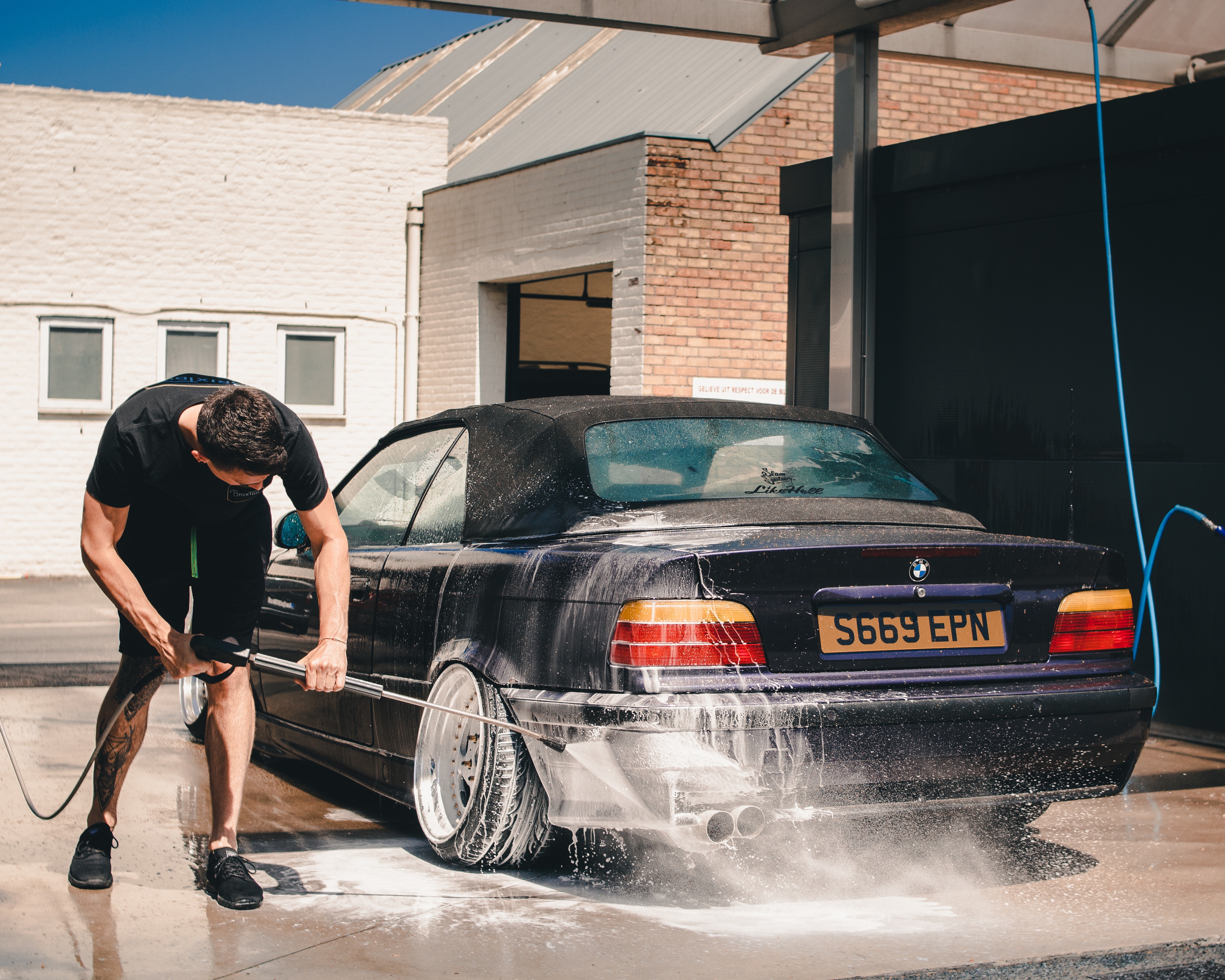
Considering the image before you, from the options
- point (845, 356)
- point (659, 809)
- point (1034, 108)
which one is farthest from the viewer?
point (1034, 108)

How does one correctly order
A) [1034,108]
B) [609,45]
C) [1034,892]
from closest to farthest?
1. [1034,892]
2. [1034,108]
3. [609,45]

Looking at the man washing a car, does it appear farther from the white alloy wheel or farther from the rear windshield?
the rear windshield

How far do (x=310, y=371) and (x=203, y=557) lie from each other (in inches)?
512

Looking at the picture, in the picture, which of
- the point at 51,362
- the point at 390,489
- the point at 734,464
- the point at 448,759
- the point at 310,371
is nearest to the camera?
the point at 448,759

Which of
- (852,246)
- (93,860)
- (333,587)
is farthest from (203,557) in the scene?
(852,246)

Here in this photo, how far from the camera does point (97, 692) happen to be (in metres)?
8.13

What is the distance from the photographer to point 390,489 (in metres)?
5.56

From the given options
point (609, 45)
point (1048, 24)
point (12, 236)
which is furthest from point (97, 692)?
point (609, 45)

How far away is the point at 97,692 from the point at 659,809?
5.28m

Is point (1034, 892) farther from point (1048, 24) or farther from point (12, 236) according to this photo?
point (12, 236)

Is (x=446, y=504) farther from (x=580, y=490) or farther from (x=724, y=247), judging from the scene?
(x=724, y=247)

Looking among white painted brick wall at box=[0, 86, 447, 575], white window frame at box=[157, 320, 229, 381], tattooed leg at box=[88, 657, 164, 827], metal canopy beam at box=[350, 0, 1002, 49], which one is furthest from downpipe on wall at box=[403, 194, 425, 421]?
tattooed leg at box=[88, 657, 164, 827]

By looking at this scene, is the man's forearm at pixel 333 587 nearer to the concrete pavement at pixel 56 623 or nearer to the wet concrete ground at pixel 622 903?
the wet concrete ground at pixel 622 903

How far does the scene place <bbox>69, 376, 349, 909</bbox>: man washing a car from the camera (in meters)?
3.91
